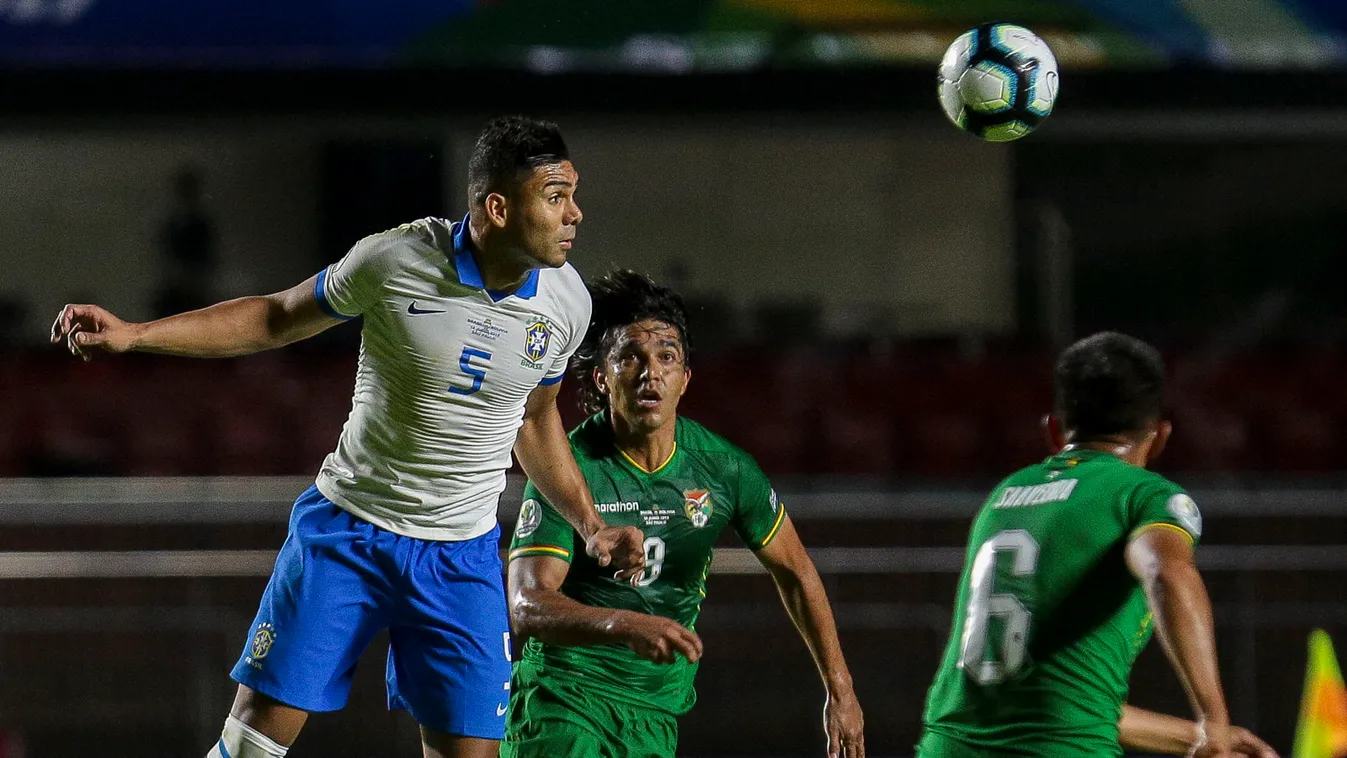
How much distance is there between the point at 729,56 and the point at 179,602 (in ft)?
17.6

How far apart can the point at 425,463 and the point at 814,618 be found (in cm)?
106

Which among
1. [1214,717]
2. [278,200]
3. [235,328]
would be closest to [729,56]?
[278,200]

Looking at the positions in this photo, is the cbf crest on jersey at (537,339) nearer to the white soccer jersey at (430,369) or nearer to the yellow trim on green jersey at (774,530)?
the white soccer jersey at (430,369)

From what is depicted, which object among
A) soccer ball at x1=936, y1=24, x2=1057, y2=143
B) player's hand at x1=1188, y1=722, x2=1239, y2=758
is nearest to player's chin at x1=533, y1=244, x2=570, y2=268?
player's hand at x1=1188, y1=722, x2=1239, y2=758

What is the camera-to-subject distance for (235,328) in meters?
3.59

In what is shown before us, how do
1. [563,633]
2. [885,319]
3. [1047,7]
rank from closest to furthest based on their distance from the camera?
[563,633] → [1047,7] → [885,319]

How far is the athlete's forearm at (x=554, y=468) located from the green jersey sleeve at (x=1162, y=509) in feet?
4.34

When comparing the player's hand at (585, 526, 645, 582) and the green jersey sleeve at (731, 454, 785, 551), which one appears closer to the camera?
the player's hand at (585, 526, 645, 582)

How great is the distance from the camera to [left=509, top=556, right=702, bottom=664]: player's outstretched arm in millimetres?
3178

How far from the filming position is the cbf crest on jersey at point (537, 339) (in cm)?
378

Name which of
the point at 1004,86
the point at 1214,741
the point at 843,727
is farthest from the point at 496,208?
the point at 1004,86

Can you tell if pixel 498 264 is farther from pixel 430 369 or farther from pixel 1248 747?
pixel 1248 747

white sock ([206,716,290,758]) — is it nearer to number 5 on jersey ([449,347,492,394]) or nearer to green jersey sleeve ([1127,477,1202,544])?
number 5 on jersey ([449,347,492,394])

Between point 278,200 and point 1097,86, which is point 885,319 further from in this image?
point 278,200
